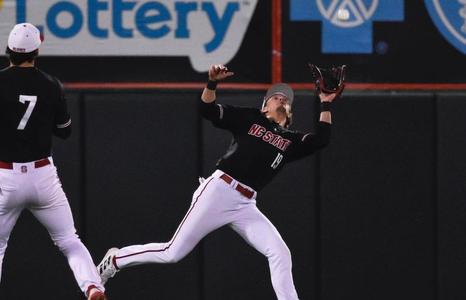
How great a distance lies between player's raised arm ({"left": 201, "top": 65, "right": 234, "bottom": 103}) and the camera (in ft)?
24.2

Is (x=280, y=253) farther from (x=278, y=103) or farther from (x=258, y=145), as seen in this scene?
(x=278, y=103)

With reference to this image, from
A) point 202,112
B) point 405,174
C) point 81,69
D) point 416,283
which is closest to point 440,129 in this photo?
point 405,174

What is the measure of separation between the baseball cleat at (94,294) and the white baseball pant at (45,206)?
33mm

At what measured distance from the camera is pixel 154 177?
8.46 metres

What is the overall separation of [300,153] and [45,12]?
2035 mm

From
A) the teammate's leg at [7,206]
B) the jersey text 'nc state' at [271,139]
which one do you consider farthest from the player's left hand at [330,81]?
the teammate's leg at [7,206]

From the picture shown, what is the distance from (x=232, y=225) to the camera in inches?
303

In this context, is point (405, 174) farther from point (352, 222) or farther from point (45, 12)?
point (45, 12)

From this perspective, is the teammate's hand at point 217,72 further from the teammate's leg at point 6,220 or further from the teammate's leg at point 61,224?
the teammate's leg at point 6,220

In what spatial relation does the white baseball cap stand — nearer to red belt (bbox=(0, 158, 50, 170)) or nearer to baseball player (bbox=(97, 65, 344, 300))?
red belt (bbox=(0, 158, 50, 170))

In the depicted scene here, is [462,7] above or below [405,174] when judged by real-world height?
above

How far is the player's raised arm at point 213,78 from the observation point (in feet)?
24.2

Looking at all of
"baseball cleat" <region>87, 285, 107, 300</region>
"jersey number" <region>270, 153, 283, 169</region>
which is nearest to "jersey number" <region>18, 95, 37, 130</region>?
"baseball cleat" <region>87, 285, 107, 300</region>

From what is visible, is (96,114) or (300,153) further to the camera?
(96,114)
